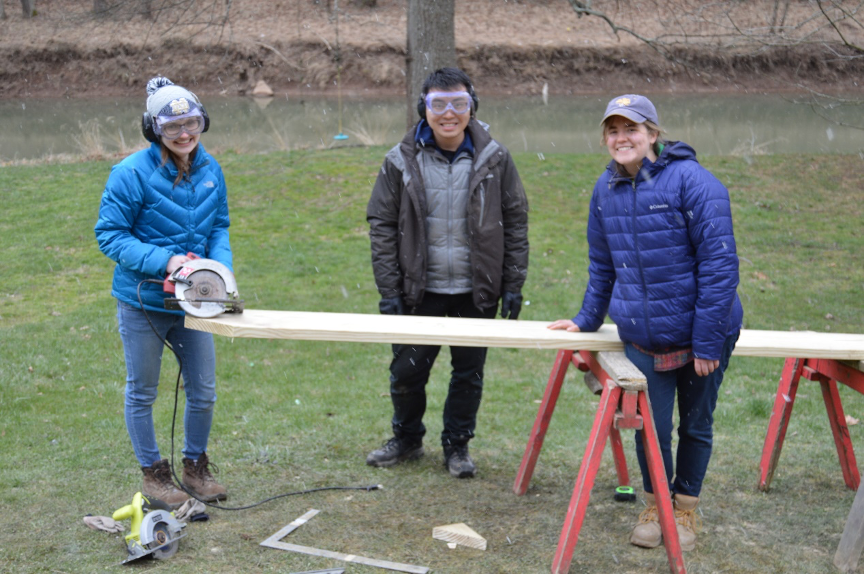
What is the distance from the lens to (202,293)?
157 inches

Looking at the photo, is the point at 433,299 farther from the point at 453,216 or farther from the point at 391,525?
the point at 391,525

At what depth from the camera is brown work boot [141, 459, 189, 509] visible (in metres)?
4.28

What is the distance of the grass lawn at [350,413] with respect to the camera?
13.3ft

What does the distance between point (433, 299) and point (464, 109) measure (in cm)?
102

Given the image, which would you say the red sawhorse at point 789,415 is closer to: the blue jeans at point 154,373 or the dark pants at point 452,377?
the dark pants at point 452,377

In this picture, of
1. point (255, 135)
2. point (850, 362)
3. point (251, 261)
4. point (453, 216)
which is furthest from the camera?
point (255, 135)

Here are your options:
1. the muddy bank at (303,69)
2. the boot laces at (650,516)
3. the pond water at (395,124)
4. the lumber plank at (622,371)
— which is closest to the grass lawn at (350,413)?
the boot laces at (650,516)

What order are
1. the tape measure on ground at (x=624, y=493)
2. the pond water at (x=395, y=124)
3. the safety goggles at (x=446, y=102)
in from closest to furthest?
the safety goggles at (x=446, y=102) → the tape measure on ground at (x=624, y=493) → the pond water at (x=395, y=124)

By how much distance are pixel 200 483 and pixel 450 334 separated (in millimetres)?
1625

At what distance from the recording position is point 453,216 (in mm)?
4547

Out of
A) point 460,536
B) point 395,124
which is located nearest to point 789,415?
point 460,536

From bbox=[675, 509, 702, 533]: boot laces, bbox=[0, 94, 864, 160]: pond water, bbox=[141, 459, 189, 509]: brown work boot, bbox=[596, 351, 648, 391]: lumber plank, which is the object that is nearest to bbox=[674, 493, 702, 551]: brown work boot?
bbox=[675, 509, 702, 533]: boot laces

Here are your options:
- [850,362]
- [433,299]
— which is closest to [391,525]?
[433,299]

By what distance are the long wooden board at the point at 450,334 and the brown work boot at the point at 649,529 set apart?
2.51 feet
